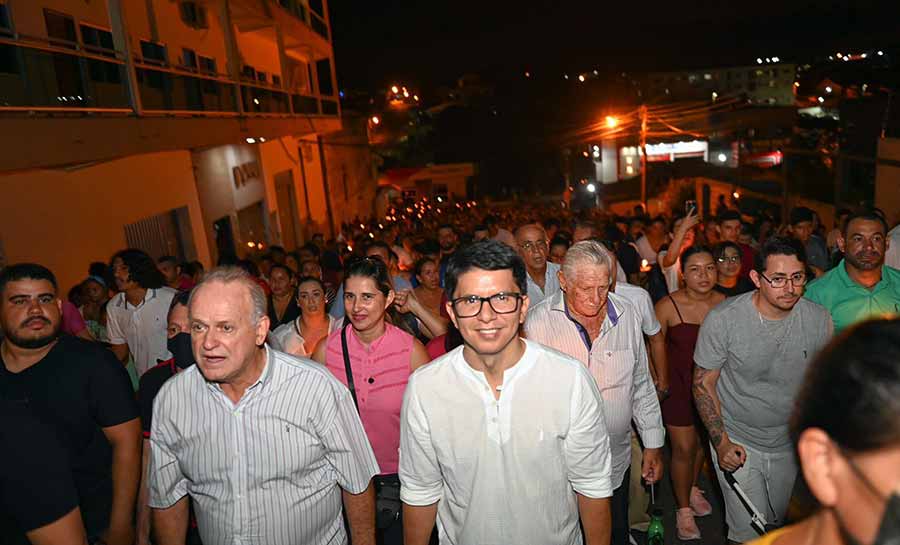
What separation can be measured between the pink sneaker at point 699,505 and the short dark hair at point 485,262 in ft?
11.1

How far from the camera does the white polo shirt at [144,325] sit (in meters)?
5.68

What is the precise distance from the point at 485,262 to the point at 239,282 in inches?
46.3

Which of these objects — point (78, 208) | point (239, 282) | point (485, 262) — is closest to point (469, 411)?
point (485, 262)

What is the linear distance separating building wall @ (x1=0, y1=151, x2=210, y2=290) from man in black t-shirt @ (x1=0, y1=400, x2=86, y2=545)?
7.13 meters

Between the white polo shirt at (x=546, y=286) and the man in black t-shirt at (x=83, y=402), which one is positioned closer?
the man in black t-shirt at (x=83, y=402)

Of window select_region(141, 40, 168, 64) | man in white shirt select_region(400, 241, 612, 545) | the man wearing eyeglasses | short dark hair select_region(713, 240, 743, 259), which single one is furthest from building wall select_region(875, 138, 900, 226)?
window select_region(141, 40, 168, 64)

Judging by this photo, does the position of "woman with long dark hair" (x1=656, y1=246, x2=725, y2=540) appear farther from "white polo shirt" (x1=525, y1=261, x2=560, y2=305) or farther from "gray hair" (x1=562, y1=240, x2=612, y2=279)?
"gray hair" (x1=562, y1=240, x2=612, y2=279)

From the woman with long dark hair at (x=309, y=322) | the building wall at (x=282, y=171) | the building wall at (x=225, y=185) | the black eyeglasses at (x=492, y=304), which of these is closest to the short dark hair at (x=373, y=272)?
the woman with long dark hair at (x=309, y=322)

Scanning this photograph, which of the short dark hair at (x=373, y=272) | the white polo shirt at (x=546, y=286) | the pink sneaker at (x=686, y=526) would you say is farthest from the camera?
the white polo shirt at (x=546, y=286)

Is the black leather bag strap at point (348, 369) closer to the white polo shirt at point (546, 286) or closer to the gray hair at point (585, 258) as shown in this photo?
the gray hair at point (585, 258)

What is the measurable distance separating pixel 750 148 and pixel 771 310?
3645 cm

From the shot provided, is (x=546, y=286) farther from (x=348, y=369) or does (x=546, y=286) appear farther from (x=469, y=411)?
(x=469, y=411)

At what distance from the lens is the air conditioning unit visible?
48.9 ft

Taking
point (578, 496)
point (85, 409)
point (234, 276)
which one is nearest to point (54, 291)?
point (85, 409)
